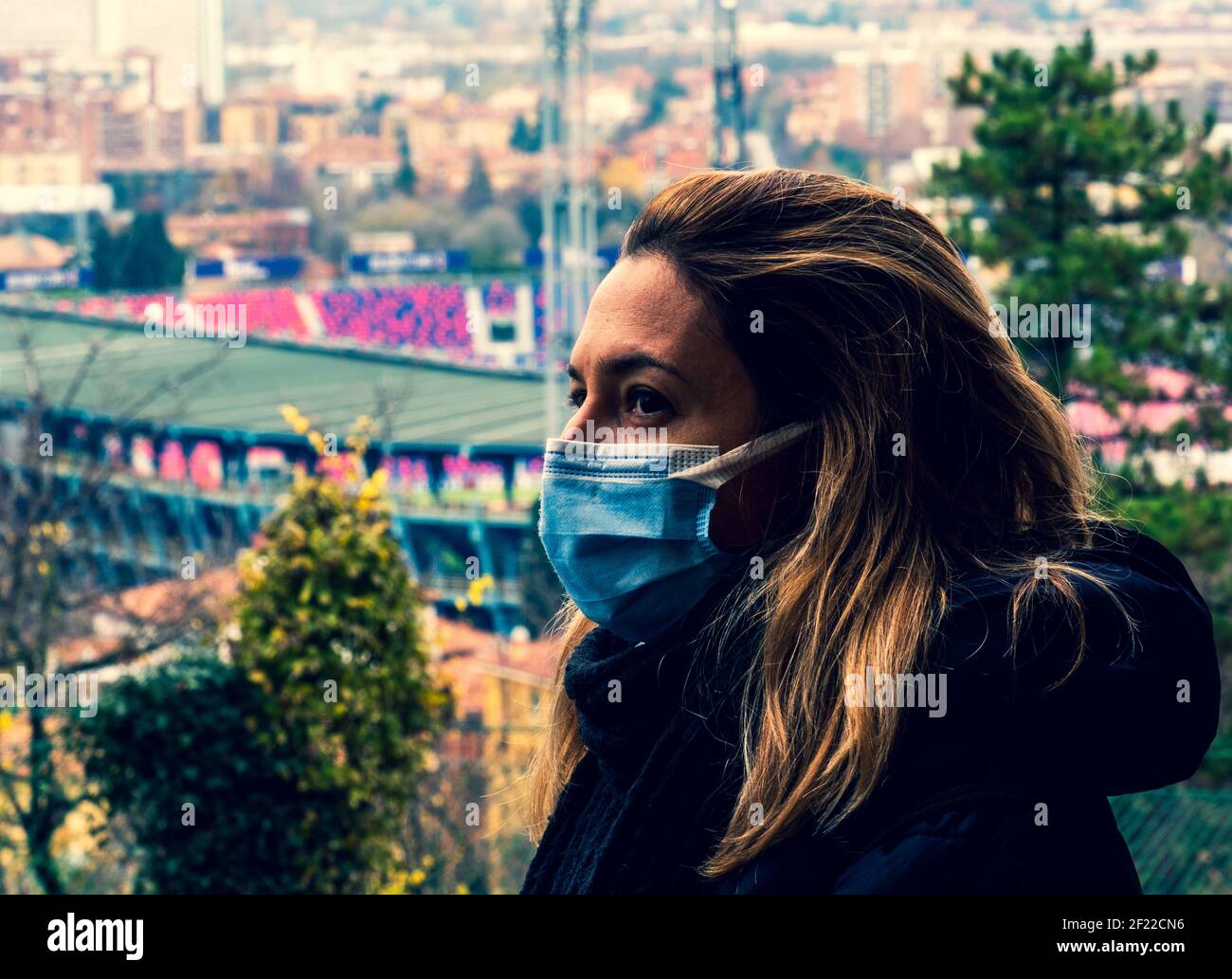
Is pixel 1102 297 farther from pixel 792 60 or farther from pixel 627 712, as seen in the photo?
pixel 792 60

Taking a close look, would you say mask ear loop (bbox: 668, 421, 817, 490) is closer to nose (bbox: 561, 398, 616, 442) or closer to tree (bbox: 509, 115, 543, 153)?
nose (bbox: 561, 398, 616, 442)

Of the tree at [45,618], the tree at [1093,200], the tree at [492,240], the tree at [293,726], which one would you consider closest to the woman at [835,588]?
the tree at [293,726]

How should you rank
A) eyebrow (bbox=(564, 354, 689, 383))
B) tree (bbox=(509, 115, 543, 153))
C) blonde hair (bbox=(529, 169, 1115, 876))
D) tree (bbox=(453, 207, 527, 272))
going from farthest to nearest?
tree (bbox=(509, 115, 543, 153))
tree (bbox=(453, 207, 527, 272))
eyebrow (bbox=(564, 354, 689, 383))
blonde hair (bbox=(529, 169, 1115, 876))

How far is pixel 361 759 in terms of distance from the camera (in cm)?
537

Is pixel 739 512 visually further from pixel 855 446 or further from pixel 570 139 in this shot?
pixel 570 139

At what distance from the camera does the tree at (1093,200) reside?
9742 millimetres

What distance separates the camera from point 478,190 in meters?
55.2

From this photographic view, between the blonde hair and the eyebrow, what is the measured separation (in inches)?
2.1

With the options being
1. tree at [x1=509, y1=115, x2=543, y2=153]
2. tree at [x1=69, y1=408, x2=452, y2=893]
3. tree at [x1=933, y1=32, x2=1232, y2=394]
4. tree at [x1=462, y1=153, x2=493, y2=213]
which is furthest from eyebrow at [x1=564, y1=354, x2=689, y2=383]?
tree at [x1=509, y1=115, x2=543, y2=153]

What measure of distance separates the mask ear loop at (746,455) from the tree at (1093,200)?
8.73m

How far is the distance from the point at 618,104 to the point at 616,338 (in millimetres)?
51870

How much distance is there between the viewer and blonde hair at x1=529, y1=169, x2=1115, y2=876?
1.02 m

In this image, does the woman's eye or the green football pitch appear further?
the green football pitch

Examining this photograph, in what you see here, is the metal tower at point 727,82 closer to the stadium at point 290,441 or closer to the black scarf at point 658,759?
the stadium at point 290,441
